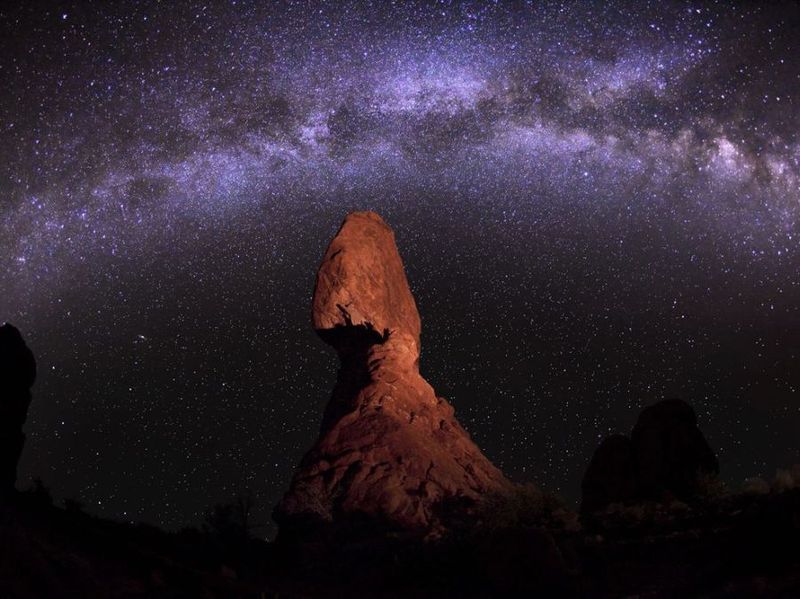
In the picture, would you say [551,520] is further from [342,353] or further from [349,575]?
[342,353]

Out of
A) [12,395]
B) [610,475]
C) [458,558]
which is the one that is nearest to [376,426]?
[458,558]

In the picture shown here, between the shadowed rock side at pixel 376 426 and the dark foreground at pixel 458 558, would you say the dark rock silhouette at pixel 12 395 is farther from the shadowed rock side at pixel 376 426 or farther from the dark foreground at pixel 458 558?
the shadowed rock side at pixel 376 426

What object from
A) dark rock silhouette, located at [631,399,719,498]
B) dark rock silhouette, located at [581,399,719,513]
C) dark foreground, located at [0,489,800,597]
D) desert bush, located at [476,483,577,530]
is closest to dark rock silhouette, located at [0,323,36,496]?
dark foreground, located at [0,489,800,597]

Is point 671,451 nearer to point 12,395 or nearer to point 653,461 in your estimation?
point 653,461

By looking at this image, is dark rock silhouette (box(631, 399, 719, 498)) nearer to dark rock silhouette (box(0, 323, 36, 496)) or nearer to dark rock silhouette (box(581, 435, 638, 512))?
dark rock silhouette (box(581, 435, 638, 512))

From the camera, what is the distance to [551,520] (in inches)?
863

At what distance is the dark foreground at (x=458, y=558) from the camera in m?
13.7

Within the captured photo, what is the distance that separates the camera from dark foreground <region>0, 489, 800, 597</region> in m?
13.7

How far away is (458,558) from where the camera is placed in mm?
19250

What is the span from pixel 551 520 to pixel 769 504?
8.20m

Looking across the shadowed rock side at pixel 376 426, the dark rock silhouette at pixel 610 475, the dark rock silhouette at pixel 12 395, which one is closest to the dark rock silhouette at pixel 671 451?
the dark rock silhouette at pixel 610 475

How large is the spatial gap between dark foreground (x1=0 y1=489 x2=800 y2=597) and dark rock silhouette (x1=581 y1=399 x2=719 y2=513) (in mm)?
2208

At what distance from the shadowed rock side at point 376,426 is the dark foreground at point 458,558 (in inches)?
43.7

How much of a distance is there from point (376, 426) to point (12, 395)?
38.6 ft
